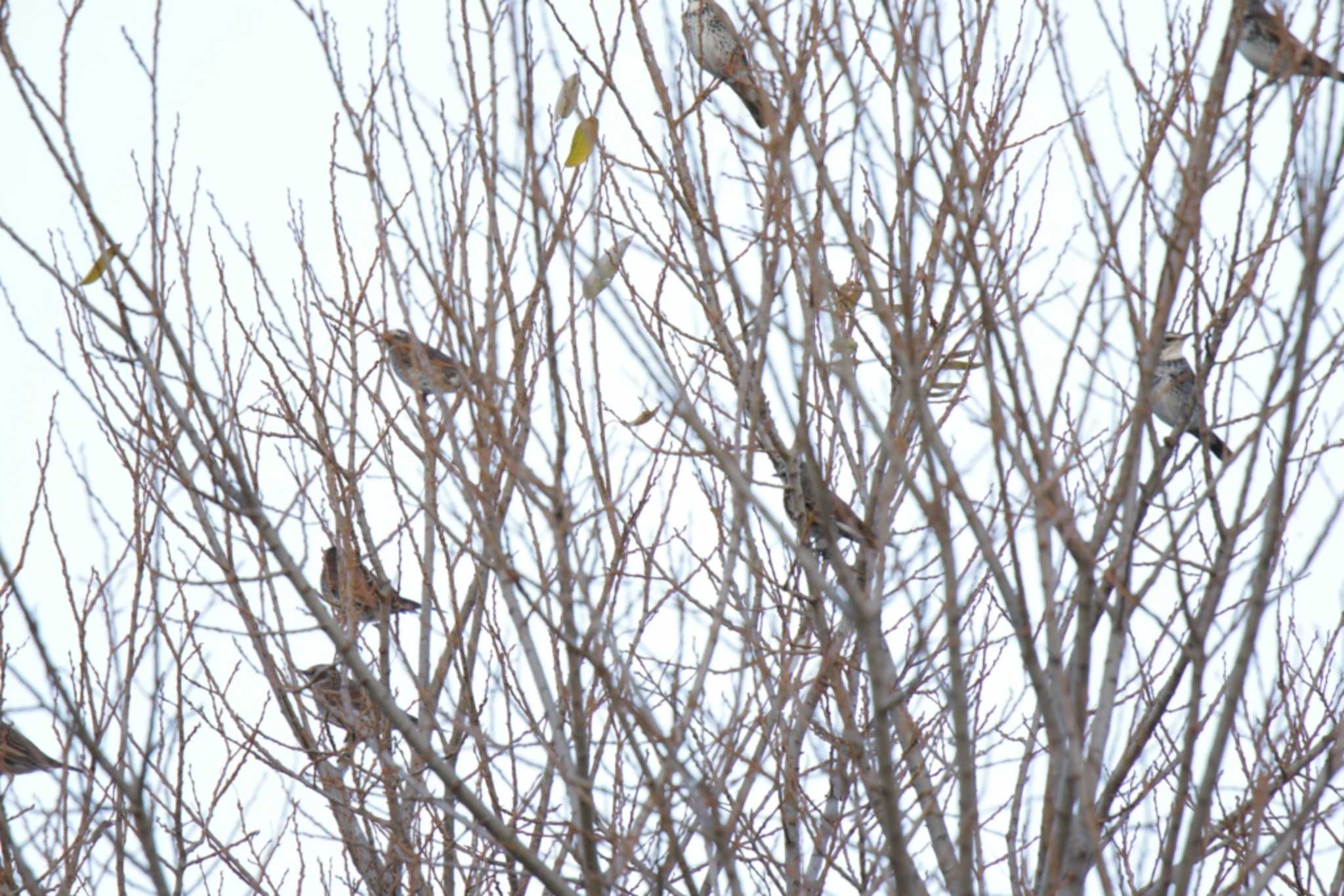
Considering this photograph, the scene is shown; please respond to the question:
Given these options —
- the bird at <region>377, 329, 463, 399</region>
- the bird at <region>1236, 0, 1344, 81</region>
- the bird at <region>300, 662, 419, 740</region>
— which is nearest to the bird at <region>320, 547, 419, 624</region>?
the bird at <region>300, 662, 419, 740</region>

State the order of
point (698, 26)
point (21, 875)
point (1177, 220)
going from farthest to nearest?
point (698, 26), point (21, 875), point (1177, 220)

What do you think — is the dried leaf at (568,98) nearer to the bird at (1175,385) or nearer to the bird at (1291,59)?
the bird at (1291,59)

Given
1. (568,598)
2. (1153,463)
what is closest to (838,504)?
(1153,463)

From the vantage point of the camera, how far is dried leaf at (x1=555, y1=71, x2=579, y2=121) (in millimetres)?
3712

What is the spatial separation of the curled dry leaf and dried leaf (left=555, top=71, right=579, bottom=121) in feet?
1.18

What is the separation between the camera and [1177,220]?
110 inches

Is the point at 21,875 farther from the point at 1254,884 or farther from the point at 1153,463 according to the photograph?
the point at 1153,463

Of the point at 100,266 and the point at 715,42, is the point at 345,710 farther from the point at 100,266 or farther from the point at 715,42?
the point at 715,42

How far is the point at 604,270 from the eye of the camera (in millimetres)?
3088

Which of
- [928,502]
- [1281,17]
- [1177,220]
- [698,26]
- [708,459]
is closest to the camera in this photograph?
[928,502]

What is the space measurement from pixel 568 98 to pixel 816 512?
1.49m

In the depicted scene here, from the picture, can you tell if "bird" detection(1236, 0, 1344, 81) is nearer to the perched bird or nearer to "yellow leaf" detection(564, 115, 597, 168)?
the perched bird

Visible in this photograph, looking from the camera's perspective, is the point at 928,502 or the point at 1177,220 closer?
the point at 928,502

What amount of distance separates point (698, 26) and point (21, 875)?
15.8 feet
